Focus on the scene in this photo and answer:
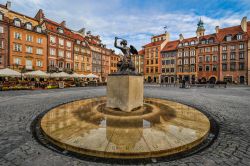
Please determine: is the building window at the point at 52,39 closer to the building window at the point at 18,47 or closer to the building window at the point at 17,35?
the building window at the point at 17,35

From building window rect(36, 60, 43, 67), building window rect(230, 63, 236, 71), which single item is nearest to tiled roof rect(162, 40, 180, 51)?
building window rect(230, 63, 236, 71)

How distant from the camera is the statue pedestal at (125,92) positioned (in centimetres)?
645

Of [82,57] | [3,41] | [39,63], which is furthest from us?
[82,57]

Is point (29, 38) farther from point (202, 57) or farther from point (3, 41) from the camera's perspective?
point (202, 57)

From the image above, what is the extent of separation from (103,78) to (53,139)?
56088 mm

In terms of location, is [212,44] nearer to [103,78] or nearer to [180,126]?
[103,78]

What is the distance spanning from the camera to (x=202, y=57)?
158ft

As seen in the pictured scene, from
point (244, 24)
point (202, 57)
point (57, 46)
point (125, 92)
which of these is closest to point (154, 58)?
point (202, 57)

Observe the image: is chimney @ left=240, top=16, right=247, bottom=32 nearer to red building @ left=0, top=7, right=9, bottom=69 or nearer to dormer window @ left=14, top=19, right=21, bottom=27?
dormer window @ left=14, top=19, right=21, bottom=27

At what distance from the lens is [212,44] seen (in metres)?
45.8

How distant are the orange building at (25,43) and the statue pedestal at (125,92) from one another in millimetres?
32647

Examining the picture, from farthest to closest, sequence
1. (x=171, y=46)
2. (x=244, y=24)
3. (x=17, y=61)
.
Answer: (x=171, y=46), (x=244, y=24), (x=17, y=61)

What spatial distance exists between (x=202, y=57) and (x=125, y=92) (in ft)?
165

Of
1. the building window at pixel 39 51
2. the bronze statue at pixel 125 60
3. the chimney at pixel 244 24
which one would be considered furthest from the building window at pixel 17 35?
the chimney at pixel 244 24
